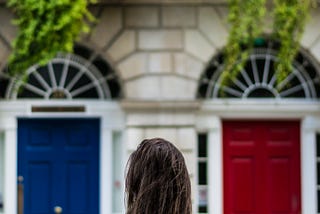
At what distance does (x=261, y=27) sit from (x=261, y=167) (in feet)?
6.66

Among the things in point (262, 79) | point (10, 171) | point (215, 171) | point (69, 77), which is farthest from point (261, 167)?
point (10, 171)

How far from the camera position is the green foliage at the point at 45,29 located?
968 cm

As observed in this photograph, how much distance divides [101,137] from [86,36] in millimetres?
1301

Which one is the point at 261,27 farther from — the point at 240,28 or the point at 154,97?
the point at 154,97

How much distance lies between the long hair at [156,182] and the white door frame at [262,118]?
8.42 metres

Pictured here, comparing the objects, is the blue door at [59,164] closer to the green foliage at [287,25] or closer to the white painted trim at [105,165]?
the white painted trim at [105,165]

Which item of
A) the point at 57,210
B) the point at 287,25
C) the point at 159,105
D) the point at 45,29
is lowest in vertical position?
the point at 57,210

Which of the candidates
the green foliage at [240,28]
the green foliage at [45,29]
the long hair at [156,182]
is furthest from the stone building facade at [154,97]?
the long hair at [156,182]

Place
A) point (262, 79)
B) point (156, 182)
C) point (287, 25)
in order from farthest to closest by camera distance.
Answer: point (262, 79) < point (287, 25) < point (156, 182)

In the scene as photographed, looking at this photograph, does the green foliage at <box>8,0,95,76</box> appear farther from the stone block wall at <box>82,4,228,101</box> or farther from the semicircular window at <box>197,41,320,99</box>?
the semicircular window at <box>197,41,320,99</box>

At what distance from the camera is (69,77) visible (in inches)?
444

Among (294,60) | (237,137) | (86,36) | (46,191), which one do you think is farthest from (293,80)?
(46,191)

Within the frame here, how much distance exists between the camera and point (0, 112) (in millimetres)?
11211

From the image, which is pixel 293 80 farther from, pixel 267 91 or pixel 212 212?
pixel 212 212
